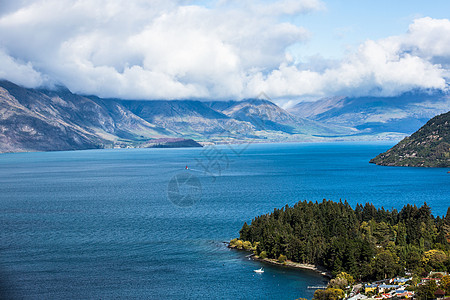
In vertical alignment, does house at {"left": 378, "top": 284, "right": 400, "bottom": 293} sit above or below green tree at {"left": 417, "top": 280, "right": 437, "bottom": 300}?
below

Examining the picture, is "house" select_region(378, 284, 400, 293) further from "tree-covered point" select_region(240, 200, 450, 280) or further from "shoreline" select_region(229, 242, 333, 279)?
"shoreline" select_region(229, 242, 333, 279)

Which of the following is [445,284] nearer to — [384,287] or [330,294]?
[384,287]

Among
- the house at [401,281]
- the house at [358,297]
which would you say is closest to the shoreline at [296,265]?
the house at [401,281]

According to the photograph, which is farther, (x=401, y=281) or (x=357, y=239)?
(x=357, y=239)

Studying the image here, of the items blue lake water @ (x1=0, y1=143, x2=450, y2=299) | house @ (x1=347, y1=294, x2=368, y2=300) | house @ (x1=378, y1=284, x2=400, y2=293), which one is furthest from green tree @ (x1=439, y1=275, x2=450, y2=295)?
blue lake water @ (x1=0, y1=143, x2=450, y2=299)

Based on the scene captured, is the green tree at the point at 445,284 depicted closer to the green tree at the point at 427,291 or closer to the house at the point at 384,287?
the green tree at the point at 427,291

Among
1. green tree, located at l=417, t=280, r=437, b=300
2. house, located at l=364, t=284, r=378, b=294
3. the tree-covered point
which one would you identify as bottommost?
house, located at l=364, t=284, r=378, b=294

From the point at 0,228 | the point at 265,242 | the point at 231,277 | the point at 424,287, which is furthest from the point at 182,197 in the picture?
the point at 424,287

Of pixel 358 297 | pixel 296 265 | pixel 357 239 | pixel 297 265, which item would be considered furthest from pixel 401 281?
pixel 296 265

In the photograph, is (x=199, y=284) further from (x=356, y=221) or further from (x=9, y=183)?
(x=9, y=183)
